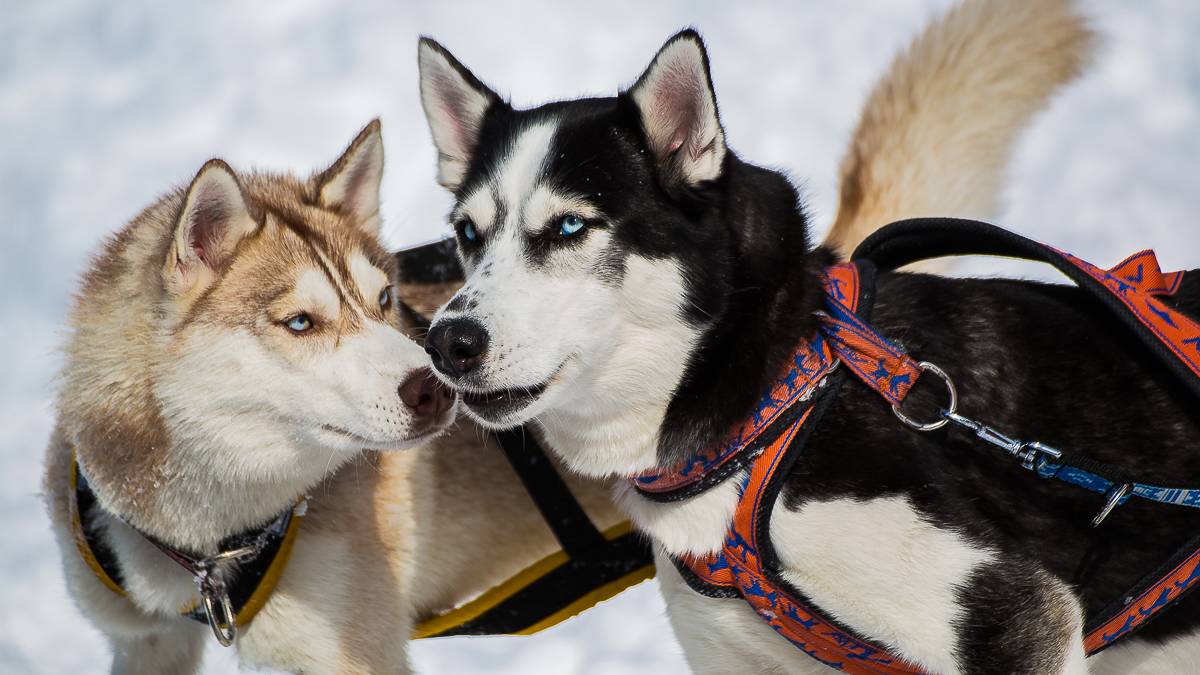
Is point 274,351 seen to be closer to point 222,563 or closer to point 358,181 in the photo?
point 222,563

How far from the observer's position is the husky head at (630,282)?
70.3 inches

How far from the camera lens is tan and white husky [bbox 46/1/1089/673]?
2115 millimetres

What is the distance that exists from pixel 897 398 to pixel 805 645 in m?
0.56

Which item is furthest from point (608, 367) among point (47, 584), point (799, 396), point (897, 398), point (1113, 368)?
point (47, 584)

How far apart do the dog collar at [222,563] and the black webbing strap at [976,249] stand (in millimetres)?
1504

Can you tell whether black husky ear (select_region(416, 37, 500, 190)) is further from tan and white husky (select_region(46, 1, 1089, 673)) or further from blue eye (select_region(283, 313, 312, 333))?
blue eye (select_region(283, 313, 312, 333))

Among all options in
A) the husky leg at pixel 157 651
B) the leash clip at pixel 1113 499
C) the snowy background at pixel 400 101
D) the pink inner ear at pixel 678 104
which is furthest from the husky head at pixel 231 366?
the snowy background at pixel 400 101

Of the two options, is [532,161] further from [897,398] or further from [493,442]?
[493,442]

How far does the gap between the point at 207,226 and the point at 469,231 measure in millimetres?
632

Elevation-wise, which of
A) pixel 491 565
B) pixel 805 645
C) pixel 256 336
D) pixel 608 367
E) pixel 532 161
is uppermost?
pixel 532 161

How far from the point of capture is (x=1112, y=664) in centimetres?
207

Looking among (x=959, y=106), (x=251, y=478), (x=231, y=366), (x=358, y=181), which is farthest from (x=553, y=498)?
(x=959, y=106)

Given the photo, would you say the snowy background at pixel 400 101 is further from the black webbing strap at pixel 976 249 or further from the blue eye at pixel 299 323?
the black webbing strap at pixel 976 249

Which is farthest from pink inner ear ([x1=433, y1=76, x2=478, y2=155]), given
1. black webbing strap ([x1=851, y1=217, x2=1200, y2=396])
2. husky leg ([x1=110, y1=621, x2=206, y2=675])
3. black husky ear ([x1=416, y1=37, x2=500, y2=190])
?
husky leg ([x1=110, y1=621, x2=206, y2=675])
